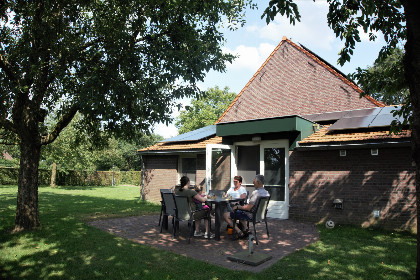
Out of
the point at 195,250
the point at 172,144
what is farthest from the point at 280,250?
the point at 172,144

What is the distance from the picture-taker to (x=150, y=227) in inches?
339

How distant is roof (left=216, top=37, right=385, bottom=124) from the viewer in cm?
1221

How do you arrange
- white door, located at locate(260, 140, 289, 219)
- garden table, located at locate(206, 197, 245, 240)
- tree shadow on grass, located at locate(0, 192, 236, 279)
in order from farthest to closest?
white door, located at locate(260, 140, 289, 219)
garden table, located at locate(206, 197, 245, 240)
tree shadow on grass, located at locate(0, 192, 236, 279)

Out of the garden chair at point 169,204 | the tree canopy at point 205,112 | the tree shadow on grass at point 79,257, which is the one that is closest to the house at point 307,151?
the garden chair at point 169,204

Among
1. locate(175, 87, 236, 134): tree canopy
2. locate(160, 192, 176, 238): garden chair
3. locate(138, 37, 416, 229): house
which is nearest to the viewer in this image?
locate(160, 192, 176, 238): garden chair

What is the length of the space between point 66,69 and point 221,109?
147ft

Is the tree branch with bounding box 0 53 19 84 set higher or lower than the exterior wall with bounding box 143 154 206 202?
higher

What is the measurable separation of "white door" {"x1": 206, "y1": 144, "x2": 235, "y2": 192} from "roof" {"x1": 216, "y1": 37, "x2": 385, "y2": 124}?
2.45 metres

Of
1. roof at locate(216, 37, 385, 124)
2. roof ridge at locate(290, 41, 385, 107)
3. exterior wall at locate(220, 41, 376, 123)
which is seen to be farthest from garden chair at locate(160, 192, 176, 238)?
roof ridge at locate(290, 41, 385, 107)

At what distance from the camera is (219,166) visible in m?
12.0

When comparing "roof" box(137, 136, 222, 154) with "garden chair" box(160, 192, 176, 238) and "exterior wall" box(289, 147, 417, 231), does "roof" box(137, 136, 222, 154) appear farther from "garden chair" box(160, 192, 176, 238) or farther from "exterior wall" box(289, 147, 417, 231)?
"garden chair" box(160, 192, 176, 238)

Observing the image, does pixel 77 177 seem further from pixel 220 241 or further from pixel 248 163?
pixel 220 241

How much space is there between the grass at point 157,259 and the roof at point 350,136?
8.49 feet

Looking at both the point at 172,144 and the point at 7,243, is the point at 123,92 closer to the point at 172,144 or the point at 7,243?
the point at 7,243
